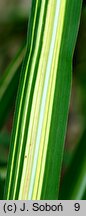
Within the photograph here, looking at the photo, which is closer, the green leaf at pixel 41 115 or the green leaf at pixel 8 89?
the green leaf at pixel 41 115

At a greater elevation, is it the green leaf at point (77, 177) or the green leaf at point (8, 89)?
the green leaf at point (8, 89)

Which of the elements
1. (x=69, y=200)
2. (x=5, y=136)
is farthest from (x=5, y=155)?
(x=69, y=200)

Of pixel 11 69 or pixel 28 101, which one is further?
pixel 11 69

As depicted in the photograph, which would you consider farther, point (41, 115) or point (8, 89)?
point (8, 89)

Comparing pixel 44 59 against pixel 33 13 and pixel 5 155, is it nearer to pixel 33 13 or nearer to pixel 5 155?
pixel 33 13
